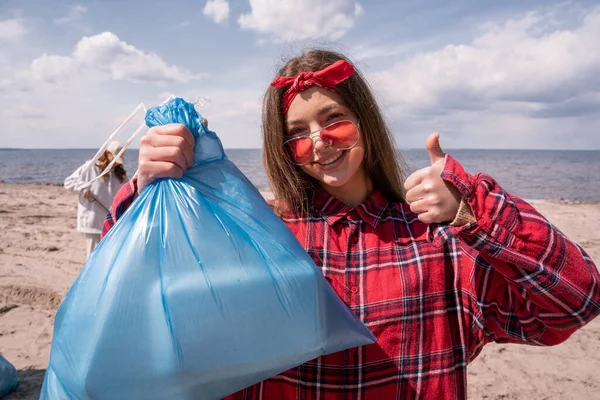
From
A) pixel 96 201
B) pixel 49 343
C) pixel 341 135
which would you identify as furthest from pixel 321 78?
pixel 96 201

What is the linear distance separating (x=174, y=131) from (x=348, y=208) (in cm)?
54

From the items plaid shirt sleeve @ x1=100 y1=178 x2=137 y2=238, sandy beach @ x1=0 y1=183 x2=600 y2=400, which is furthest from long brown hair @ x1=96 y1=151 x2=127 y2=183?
plaid shirt sleeve @ x1=100 y1=178 x2=137 y2=238

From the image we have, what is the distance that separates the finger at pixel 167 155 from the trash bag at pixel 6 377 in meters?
2.58

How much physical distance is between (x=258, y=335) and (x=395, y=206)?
625 millimetres

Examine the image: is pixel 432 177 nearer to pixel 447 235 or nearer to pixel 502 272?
pixel 447 235

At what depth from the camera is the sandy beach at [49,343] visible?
3.18 meters

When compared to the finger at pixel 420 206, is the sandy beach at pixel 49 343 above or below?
below

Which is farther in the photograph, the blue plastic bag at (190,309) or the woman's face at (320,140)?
the woman's face at (320,140)

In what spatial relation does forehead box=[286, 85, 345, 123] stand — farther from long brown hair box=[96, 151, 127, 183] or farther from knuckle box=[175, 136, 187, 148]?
long brown hair box=[96, 151, 127, 183]

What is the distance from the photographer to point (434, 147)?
106cm

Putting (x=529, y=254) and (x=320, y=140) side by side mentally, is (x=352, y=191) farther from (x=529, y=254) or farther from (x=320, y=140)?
(x=529, y=254)

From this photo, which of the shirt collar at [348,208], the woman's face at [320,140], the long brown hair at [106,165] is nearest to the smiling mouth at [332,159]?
the woman's face at [320,140]

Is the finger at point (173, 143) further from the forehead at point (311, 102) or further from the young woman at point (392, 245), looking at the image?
the forehead at point (311, 102)

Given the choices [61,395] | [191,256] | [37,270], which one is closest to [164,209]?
[191,256]
